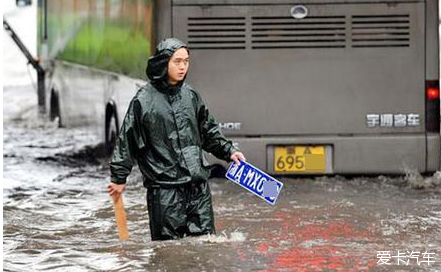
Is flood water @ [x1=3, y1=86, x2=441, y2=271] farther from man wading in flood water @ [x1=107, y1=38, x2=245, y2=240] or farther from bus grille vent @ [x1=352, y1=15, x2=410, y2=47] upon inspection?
bus grille vent @ [x1=352, y1=15, x2=410, y2=47]

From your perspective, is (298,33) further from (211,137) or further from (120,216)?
(120,216)

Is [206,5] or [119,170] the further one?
[206,5]

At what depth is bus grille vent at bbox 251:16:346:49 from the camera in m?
13.3

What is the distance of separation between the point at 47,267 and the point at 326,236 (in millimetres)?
2456

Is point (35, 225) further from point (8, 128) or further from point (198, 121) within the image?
point (8, 128)

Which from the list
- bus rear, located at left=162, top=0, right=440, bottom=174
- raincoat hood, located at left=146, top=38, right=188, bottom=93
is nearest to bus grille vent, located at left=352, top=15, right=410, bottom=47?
bus rear, located at left=162, top=0, right=440, bottom=174

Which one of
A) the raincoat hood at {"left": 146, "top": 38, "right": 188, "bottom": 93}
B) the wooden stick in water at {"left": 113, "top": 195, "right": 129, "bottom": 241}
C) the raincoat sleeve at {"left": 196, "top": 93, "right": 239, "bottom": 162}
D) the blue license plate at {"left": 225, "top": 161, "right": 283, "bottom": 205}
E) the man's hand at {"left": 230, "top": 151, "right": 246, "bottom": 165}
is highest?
the raincoat hood at {"left": 146, "top": 38, "right": 188, "bottom": 93}

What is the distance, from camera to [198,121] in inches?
357

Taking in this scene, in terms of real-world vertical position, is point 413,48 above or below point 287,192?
above

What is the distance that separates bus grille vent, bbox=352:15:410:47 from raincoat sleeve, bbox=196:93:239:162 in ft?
14.7

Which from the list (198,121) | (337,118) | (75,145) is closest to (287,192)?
(337,118)

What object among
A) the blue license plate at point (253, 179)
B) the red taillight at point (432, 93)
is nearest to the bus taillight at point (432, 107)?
the red taillight at point (432, 93)

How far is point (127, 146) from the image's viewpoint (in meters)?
8.84

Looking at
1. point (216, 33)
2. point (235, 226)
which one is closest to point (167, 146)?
point (235, 226)
